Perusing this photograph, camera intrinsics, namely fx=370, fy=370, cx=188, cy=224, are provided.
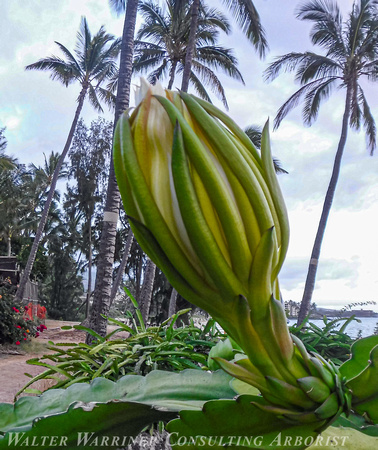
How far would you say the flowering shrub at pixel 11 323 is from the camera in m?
10.4

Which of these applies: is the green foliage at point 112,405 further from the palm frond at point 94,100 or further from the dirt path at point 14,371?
the palm frond at point 94,100

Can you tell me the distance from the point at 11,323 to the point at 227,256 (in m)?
11.7

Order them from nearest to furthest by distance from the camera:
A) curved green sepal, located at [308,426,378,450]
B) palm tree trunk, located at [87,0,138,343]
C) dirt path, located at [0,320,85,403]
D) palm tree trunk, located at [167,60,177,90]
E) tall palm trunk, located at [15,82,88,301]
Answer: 1. curved green sepal, located at [308,426,378,450]
2. palm tree trunk, located at [87,0,138,343]
3. dirt path, located at [0,320,85,403]
4. tall palm trunk, located at [15,82,88,301]
5. palm tree trunk, located at [167,60,177,90]

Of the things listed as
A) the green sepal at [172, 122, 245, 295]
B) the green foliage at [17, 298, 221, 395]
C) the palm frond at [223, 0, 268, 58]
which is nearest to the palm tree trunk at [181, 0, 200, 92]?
the palm frond at [223, 0, 268, 58]

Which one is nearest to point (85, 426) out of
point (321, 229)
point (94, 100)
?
point (321, 229)

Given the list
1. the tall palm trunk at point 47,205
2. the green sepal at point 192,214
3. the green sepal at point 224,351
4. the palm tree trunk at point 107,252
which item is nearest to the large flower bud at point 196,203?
the green sepal at point 192,214

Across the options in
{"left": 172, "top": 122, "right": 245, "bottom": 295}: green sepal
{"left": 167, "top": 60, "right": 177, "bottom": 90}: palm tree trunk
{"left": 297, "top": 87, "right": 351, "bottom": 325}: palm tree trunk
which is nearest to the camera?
{"left": 172, "top": 122, "right": 245, "bottom": 295}: green sepal

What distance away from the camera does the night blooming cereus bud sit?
0.48 metres

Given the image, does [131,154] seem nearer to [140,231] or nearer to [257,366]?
[140,231]

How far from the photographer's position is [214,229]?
19.6 inches

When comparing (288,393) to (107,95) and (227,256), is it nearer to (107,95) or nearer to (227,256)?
(227,256)

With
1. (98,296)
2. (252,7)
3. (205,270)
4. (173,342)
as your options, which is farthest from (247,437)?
(252,7)

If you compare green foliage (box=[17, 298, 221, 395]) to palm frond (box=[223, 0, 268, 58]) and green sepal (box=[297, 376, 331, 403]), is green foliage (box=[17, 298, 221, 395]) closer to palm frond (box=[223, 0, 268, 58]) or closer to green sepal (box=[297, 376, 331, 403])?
green sepal (box=[297, 376, 331, 403])

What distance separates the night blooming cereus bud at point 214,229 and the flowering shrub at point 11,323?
11079mm
